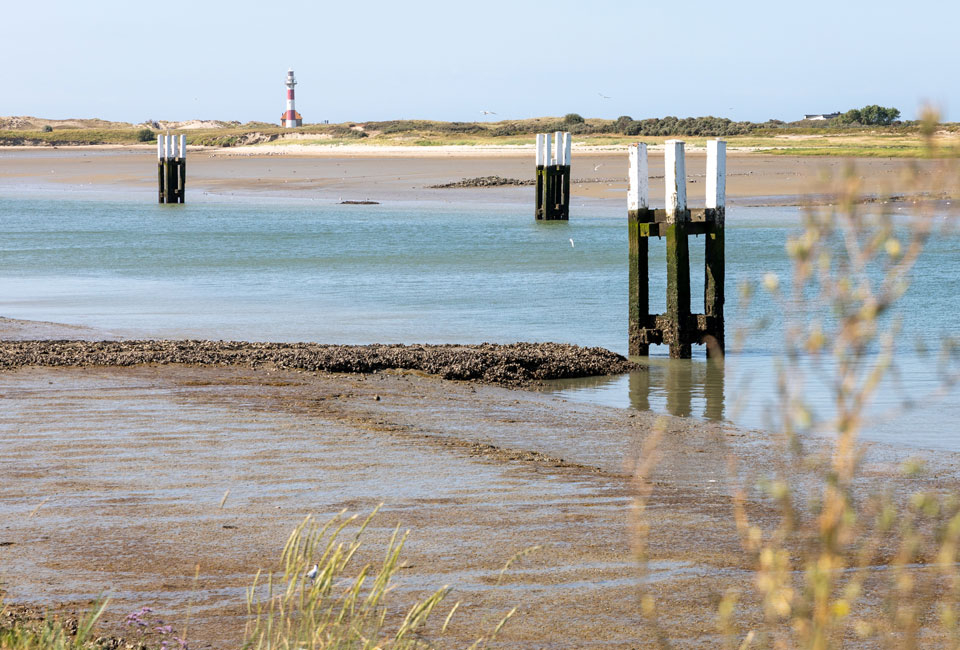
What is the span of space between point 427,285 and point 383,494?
1462 cm

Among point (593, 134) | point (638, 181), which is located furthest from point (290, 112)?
point (638, 181)

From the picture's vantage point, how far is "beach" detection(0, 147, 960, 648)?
4.92 metres

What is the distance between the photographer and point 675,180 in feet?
43.4

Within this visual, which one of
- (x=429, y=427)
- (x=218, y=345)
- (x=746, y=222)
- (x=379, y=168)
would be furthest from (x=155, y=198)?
(x=429, y=427)

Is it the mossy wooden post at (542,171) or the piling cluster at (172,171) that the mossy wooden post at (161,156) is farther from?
the mossy wooden post at (542,171)

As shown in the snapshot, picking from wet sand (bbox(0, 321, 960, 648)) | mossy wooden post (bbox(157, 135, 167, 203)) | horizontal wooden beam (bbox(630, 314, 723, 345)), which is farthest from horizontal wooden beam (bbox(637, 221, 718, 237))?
mossy wooden post (bbox(157, 135, 167, 203))

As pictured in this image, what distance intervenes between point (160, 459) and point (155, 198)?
146ft

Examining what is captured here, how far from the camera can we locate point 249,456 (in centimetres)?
756

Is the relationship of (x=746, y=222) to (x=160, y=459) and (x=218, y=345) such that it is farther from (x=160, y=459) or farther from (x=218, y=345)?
(x=160, y=459)

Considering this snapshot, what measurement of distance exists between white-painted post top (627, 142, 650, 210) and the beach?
2065 millimetres

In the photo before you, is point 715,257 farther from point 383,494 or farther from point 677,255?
point 383,494

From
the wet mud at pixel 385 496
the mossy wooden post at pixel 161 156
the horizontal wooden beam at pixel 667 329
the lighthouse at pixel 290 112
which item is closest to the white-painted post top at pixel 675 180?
the horizontal wooden beam at pixel 667 329

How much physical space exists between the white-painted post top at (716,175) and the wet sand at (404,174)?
2033 centimetres

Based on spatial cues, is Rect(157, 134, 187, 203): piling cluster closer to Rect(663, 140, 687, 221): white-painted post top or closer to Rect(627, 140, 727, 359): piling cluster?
Rect(627, 140, 727, 359): piling cluster
